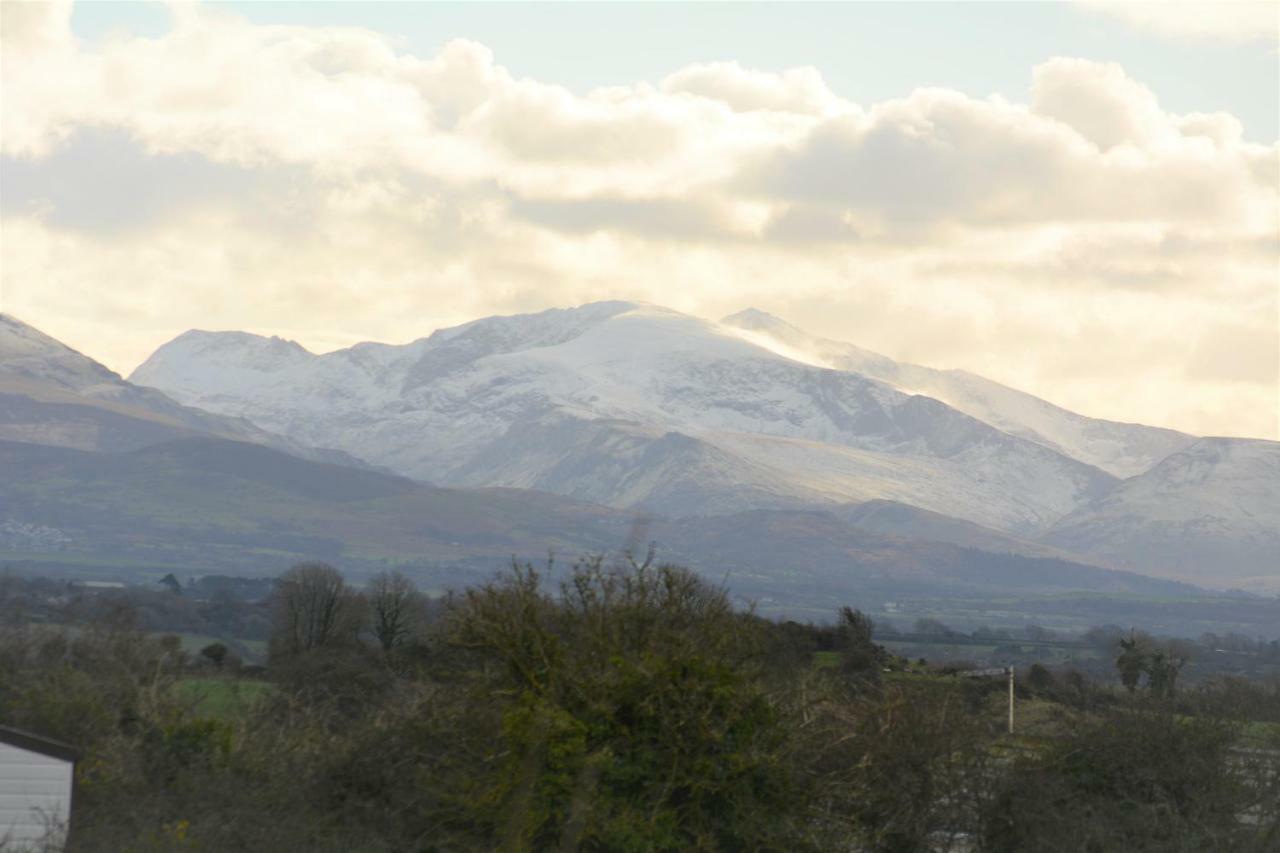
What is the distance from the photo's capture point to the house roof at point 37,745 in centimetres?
2839

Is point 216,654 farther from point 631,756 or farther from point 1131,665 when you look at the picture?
point 631,756

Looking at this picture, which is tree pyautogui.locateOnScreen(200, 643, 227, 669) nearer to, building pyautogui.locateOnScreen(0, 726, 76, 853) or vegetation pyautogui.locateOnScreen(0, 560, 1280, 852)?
vegetation pyautogui.locateOnScreen(0, 560, 1280, 852)

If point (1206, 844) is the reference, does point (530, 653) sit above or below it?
above

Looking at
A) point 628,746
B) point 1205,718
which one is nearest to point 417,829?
point 628,746

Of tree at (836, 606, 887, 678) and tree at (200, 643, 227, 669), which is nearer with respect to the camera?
tree at (836, 606, 887, 678)

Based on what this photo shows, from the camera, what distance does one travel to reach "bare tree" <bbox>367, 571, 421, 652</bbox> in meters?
66.4

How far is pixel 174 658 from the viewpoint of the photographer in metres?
56.5

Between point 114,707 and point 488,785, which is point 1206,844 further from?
point 114,707

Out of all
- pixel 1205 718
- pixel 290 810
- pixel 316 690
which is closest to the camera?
pixel 290 810

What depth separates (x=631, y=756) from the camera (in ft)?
82.7

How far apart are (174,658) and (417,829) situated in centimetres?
3067

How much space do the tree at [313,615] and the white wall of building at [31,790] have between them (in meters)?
29.4

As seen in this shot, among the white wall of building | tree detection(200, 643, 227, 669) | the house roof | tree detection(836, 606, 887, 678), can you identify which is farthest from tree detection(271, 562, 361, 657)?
the white wall of building

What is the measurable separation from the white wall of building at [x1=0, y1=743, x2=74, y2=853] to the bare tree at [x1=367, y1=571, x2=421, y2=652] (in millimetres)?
31720
